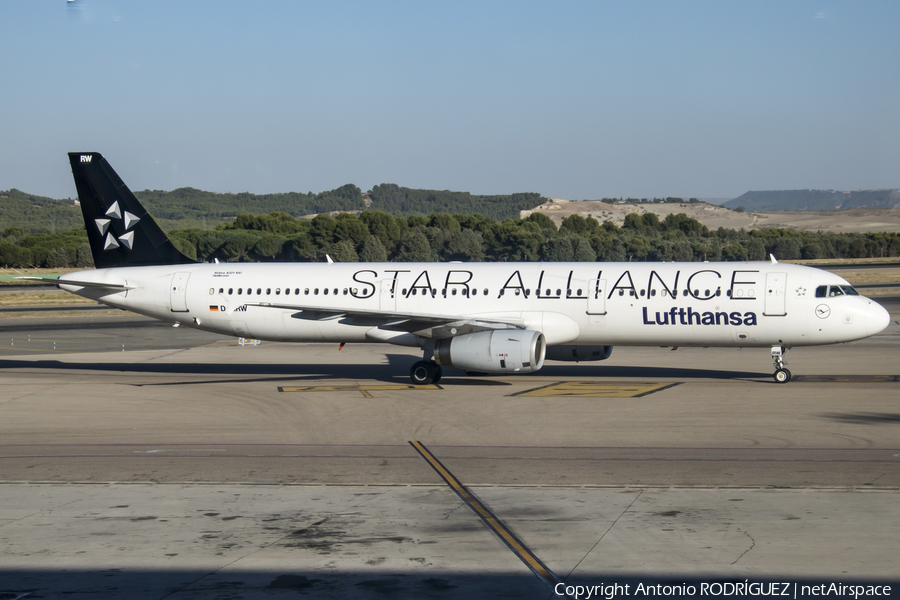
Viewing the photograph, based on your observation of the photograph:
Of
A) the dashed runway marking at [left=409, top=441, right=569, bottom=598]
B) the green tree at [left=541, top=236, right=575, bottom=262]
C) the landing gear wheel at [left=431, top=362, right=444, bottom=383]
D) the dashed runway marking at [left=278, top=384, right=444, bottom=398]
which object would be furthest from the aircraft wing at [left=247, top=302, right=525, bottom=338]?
the green tree at [left=541, top=236, right=575, bottom=262]

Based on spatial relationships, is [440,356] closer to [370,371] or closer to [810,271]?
[370,371]

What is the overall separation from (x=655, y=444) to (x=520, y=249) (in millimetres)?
106154

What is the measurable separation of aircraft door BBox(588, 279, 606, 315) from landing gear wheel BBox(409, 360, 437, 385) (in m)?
5.89

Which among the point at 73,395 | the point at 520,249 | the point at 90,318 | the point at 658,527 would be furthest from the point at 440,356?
the point at 520,249

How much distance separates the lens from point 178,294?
33.0 m

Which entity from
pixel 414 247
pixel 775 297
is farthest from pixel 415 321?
pixel 414 247

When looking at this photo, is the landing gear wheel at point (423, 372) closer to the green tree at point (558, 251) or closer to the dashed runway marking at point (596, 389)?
the dashed runway marking at point (596, 389)

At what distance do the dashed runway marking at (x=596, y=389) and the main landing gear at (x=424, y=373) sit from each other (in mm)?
3586

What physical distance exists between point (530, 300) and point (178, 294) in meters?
13.6

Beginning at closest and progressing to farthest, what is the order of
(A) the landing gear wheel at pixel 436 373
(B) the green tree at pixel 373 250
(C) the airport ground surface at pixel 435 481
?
1. (C) the airport ground surface at pixel 435 481
2. (A) the landing gear wheel at pixel 436 373
3. (B) the green tree at pixel 373 250

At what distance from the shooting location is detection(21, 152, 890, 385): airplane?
28.2 meters

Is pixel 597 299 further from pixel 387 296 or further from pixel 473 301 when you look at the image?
pixel 387 296

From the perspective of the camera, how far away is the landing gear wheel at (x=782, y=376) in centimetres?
2923

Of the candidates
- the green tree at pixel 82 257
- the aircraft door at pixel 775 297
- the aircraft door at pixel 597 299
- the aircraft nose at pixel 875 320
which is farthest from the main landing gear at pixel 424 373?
the green tree at pixel 82 257
